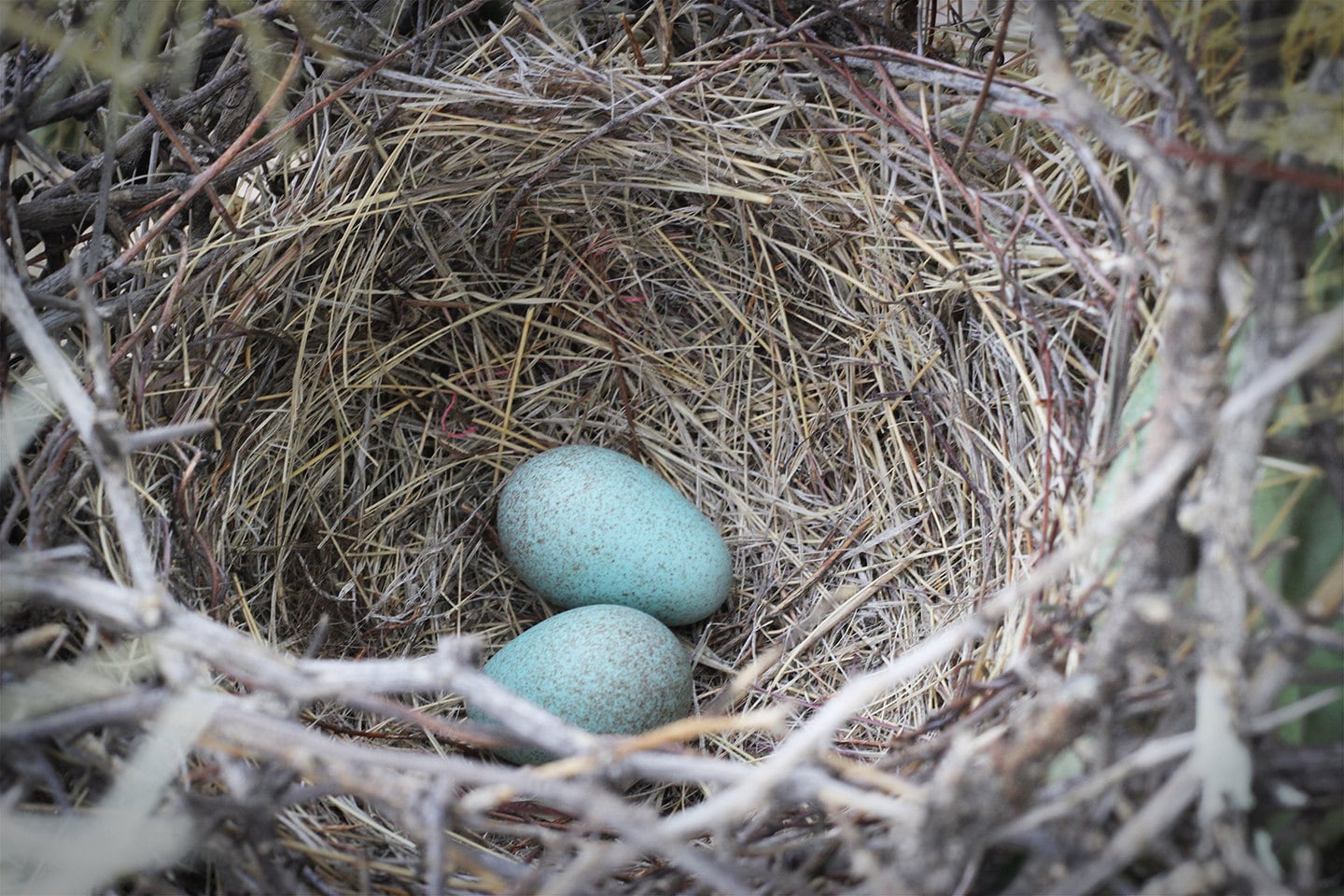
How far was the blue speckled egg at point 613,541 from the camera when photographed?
1.45 m

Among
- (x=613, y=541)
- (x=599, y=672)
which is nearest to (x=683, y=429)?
(x=613, y=541)

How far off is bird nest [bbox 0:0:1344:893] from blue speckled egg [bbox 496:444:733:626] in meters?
0.12

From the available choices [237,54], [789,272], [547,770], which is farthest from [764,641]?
[237,54]

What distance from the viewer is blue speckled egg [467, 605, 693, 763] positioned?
129 cm

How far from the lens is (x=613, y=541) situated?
4.76 feet

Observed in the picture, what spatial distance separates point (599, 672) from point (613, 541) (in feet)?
0.70

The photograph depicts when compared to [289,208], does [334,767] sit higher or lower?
lower

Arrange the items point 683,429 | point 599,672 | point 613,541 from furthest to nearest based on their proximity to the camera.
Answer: point 683,429
point 613,541
point 599,672

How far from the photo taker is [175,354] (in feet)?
4.19

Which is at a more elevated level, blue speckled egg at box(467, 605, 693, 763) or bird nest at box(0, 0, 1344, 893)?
bird nest at box(0, 0, 1344, 893)

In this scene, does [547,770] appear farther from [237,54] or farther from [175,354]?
[237,54]

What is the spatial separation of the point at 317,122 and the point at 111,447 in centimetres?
68

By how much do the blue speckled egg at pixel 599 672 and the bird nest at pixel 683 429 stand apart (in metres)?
0.10

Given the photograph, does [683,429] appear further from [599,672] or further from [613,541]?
[599,672]
